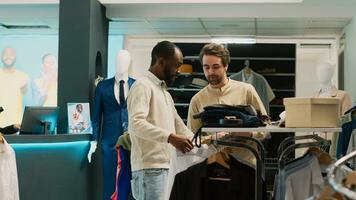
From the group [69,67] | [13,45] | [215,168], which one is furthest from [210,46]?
[13,45]

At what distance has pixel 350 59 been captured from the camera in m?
6.34

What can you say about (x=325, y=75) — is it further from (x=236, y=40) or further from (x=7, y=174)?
(x=7, y=174)

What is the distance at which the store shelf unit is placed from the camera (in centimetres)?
755

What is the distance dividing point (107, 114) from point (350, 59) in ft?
9.98

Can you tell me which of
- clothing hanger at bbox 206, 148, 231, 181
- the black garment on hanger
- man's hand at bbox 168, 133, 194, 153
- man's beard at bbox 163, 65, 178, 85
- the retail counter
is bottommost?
the retail counter

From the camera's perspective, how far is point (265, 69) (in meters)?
Answer: 7.64

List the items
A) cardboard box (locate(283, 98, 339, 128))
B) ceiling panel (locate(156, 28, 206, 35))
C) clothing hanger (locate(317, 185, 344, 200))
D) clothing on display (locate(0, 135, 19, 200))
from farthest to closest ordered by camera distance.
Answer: ceiling panel (locate(156, 28, 206, 35)), clothing on display (locate(0, 135, 19, 200)), cardboard box (locate(283, 98, 339, 128)), clothing hanger (locate(317, 185, 344, 200))

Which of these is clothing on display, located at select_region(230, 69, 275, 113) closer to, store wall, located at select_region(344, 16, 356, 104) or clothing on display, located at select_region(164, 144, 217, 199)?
store wall, located at select_region(344, 16, 356, 104)

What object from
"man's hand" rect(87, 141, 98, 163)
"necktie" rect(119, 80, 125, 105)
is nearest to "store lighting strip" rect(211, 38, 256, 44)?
"necktie" rect(119, 80, 125, 105)

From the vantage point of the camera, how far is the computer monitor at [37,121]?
16.8ft

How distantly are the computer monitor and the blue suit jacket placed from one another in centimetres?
57

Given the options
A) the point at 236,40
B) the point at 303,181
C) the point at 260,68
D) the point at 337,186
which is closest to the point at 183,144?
the point at 303,181

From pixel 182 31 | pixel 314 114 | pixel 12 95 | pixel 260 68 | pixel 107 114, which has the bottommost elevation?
pixel 107 114

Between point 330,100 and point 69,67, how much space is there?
4069 mm
